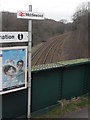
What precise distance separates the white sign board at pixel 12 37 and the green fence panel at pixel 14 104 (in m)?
1.49

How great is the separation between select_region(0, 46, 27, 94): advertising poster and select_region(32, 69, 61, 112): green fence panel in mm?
604

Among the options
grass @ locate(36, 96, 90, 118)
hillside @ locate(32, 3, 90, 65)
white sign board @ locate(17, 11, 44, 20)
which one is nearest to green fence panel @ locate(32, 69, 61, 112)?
grass @ locate(36, 96, 90, 118)

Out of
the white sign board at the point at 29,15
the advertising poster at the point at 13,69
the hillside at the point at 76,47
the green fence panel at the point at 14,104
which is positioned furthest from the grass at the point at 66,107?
the hillside at the point at 76,47

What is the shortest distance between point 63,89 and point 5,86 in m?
2.70

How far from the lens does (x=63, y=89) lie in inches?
345

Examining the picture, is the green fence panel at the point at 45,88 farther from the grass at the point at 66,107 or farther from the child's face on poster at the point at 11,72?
the child's face on poster at the point at 11,72

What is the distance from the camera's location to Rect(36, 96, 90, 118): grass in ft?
25.6

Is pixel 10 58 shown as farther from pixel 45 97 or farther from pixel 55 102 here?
pixel 55 102

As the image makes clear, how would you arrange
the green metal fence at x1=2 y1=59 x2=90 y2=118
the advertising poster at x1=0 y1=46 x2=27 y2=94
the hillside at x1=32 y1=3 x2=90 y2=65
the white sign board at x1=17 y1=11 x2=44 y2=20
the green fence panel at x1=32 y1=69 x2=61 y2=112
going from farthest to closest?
the hillside at x1=32 y1=3 x2=90 y2=65, the green fence panel at x1=32 y1=69 x2=61 y2=112, the green metal fence at x1=2 y1=59 x2=90 y2=118, the white sign board at x1=17 y1=11 x2=44 y2=20, the advertising poster at x1=0 y1=46 x2=27 y2=94

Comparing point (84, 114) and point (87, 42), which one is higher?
point (87, 42)

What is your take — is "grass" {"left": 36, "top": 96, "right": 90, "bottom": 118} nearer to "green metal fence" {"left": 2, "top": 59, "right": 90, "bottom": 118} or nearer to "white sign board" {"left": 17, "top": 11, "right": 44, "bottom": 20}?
"green metal fence" {"left": 2, "top": 59, "right": 90, "bottom": 118}

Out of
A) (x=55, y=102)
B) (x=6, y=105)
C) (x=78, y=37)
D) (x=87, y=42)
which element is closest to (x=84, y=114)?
(x=55, y=102)

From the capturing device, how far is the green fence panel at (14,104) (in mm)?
6941

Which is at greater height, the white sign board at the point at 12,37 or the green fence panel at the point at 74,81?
the white sign board at the point at 12,37
